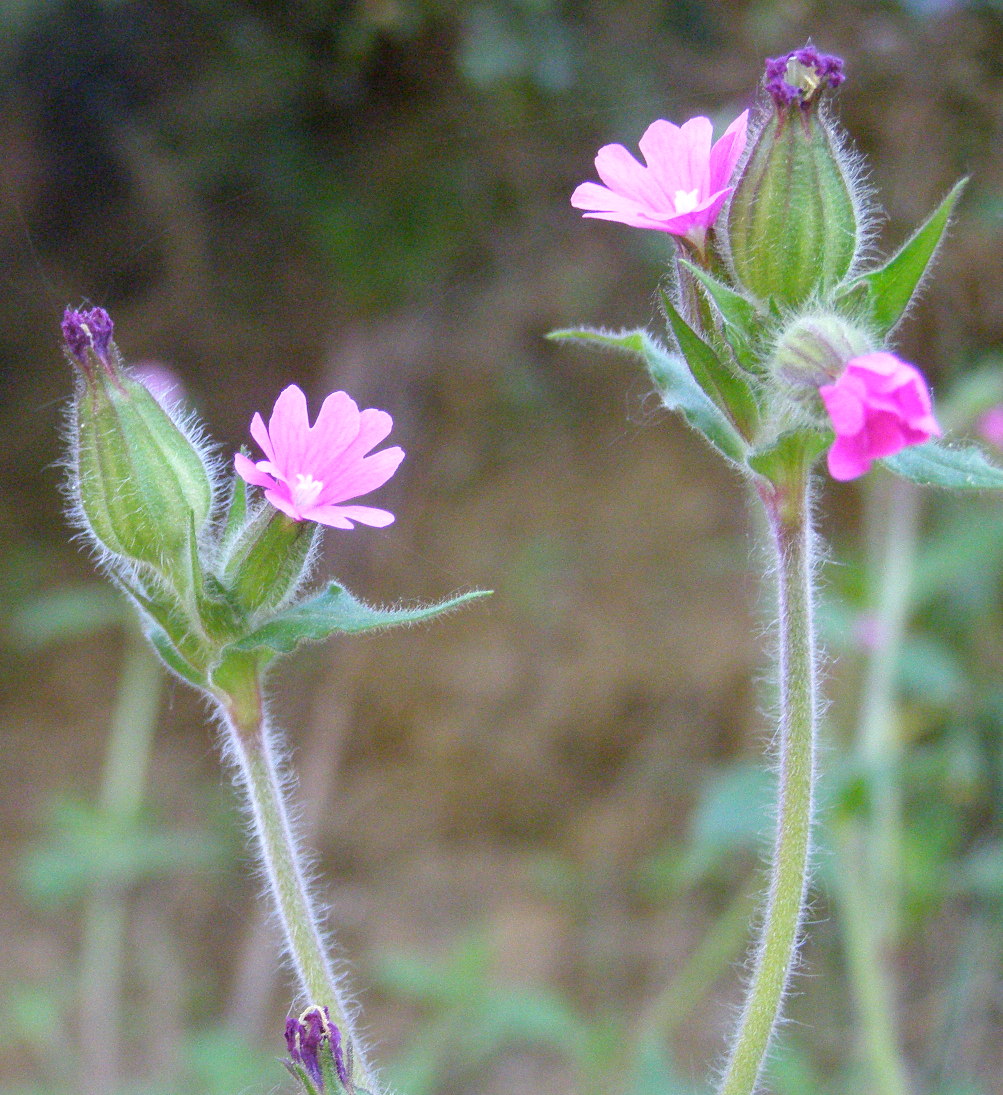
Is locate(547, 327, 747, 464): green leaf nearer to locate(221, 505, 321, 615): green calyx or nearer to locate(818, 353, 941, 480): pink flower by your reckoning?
locate(818, 353, 941, 480): pink flower

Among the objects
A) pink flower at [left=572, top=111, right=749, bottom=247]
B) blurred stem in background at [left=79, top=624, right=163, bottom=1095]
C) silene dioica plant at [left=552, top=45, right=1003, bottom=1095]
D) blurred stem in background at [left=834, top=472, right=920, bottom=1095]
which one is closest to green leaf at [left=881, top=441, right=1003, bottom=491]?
silene dioica plant at [left=552, top=45, right=1003, bottom=1095]

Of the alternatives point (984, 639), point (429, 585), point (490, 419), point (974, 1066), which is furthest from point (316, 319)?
point (974, 1066)

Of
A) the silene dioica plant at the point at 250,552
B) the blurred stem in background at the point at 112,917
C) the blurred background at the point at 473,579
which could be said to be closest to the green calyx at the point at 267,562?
the silene dioica plant at the point at 250,552

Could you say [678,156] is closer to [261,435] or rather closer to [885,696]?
[261,435]

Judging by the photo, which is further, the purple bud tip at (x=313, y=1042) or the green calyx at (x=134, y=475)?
the green calyx at (x=134, y=475)

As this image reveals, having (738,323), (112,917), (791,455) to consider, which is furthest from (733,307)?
(112,917)

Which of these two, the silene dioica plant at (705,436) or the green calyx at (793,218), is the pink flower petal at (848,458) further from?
the green calyx at (793,218)

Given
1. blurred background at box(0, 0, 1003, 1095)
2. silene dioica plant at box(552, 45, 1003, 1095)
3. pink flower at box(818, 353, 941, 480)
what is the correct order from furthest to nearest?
blurred background at box(0, 0, 1003, 1095)
silene dioica plant at box(552, 45, 1003, 1095)
pink flower at box(818, 353, 941, 480)
